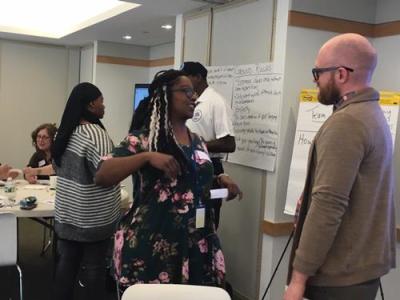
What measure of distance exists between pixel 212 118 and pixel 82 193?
1.08 meters

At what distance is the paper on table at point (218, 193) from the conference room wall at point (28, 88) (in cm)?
601

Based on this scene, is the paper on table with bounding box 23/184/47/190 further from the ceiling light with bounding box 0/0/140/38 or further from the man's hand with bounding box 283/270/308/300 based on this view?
the ceiling light with bounding box 0/0/140/38

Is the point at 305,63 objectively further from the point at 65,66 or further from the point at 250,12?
the point at 65,66

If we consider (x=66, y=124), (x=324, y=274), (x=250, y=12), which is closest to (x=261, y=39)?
(x=250, y=12)

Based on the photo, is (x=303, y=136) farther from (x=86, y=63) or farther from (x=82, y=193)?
(x=86, y=63)

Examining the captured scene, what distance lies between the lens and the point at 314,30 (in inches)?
125

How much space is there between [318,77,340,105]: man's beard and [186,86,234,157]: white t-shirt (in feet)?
5.21

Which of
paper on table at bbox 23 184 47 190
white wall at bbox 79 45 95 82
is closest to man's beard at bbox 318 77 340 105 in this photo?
paper on table at bbox 23 184 47 190

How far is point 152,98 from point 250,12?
5.77ft

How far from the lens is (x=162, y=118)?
6.35ft

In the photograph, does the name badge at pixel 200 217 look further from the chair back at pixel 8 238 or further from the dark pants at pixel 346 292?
the chair back at pixel 8 238

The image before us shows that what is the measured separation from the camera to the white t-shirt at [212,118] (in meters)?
3.20

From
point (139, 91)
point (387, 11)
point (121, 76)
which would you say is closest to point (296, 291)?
point (387, 11)

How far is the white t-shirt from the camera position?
10.5ft
